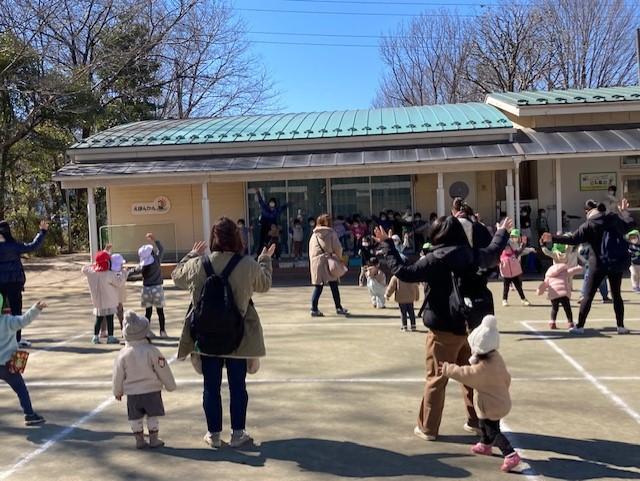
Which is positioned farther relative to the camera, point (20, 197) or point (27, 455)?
point (20, 197)

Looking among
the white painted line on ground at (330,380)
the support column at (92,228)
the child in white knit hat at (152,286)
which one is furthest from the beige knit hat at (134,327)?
the support column at (92,228)

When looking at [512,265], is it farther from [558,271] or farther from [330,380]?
[330,380]

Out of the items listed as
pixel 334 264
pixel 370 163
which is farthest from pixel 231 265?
→ pixel 370 163

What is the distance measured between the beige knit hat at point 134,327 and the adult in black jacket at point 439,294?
1.96 meters

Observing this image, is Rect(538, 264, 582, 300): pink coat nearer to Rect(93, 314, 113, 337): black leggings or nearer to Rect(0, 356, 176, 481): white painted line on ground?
Rect(0, 356, 176, 481): white painted line on ground

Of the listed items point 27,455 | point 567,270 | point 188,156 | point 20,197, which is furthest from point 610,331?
point 20,197

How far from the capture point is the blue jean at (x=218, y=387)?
489 cm

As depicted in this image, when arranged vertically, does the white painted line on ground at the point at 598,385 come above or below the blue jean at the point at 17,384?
below

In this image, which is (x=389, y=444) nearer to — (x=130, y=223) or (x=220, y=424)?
(x=220, y=424)

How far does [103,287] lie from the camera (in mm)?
9234

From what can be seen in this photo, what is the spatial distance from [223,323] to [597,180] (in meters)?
17.2

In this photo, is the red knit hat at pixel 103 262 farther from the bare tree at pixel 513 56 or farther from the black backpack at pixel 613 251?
the bare tree at pixel 513 56

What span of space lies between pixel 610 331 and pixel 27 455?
750 centimetres

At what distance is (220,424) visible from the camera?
16.4ft
